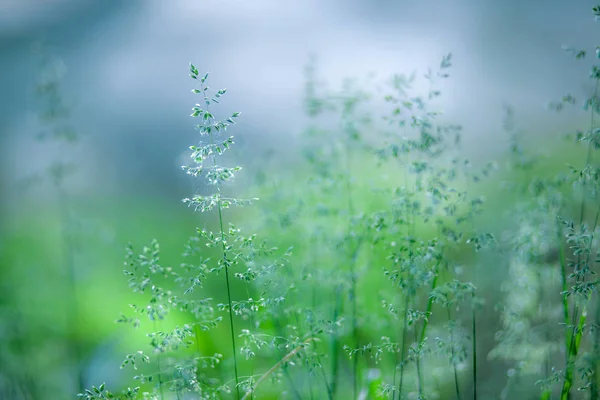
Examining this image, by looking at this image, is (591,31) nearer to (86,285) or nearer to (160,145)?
(160,145)

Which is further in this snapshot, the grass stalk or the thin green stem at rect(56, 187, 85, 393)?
the thin green stem at rect(56, 187, 85, 393)

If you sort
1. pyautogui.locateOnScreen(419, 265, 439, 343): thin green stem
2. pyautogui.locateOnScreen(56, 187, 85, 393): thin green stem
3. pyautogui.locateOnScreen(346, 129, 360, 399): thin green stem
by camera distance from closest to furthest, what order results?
pyautogui.locateOnScreen(419, 265, 439, 343): thin green stem < pyautogui.locateOnScreen(346, 129, 360, 399): thin green stem < pyautogui.locateOnScreen(56, 187, 85, 393): thin green stem

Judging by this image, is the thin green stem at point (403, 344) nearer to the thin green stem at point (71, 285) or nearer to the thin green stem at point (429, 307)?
the thin green stem at point (429, 307)

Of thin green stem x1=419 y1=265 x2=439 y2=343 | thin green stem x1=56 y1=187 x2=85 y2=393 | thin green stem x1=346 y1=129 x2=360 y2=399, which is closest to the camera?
thin green stem x1=419 y1=265 x2=439 y2=343

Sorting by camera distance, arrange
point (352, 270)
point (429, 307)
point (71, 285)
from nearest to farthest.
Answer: point (429, 307), point (352, 270), point (71, 285)

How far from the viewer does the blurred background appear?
1.25 metres

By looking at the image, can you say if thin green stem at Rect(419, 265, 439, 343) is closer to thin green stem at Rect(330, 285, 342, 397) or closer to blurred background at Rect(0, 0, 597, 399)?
thin green stem at Rect(330, 285, 342, 397)

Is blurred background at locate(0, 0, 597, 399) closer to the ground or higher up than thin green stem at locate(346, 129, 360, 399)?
higher up

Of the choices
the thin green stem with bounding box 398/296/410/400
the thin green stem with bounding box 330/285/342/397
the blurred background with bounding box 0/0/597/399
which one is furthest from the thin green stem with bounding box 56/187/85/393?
the thin green stem with bounding box 398/296/410/400

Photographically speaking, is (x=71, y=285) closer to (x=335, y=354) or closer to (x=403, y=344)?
Result: (x=335, y=354)

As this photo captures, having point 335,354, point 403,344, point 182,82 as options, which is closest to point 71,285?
→ point 182,82

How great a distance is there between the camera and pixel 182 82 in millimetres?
1265

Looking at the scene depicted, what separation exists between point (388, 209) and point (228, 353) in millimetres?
493

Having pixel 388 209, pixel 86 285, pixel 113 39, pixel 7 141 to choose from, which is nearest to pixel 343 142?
pixel 388 209
